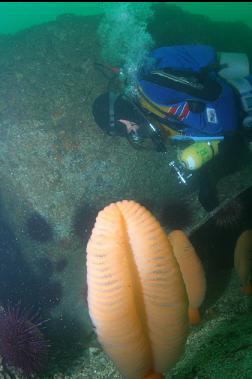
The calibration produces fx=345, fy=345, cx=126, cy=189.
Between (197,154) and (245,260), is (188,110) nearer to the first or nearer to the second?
(197,154)

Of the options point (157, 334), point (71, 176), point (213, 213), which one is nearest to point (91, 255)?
point (157, 334)

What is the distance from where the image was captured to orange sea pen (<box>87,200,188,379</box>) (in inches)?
55.8

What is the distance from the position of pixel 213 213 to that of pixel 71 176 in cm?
263

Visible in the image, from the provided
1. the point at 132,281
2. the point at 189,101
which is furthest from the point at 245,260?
the point at 189,101

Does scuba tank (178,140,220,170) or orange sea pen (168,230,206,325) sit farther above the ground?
orange sea pen (168,230,206,325)

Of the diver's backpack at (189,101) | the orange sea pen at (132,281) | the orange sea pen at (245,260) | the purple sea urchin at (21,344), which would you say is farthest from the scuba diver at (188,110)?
the orange sea pen at (132,281)

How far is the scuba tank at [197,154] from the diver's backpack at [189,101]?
174 millimetres

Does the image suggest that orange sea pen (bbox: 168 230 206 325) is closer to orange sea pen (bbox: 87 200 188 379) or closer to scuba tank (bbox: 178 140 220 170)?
orange sea pen (bbox: 87 200 188 379)

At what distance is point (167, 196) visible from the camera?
649 centimetres

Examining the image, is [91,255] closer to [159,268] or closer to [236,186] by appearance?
[159,268]

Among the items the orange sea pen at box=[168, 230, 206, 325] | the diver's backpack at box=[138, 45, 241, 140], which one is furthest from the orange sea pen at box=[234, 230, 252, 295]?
the diver's backpack at box=[138, 45, 241, 140]

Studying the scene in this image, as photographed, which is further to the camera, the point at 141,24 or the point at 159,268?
the point at 141,24

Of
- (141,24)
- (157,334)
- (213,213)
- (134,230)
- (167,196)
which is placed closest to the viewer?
(134,230)

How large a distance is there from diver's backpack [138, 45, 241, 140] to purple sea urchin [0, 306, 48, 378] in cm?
328
